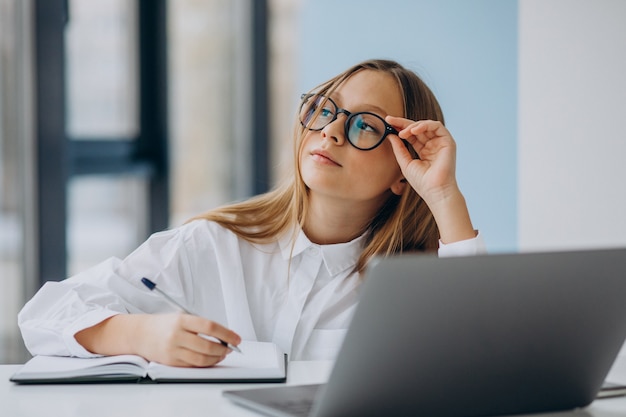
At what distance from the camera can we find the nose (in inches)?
63.9

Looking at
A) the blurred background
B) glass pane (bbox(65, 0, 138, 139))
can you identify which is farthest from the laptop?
glass pane (bbox(65, 0, 138, 139))

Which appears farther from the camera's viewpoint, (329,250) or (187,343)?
(329,250)

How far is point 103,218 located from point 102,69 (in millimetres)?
605

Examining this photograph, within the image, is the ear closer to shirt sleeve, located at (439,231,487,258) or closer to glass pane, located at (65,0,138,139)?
shirt sleeve, located at (439,231,487,258)

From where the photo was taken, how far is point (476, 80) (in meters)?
2.88

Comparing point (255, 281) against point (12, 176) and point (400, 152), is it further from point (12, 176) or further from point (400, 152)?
point (12, 176)

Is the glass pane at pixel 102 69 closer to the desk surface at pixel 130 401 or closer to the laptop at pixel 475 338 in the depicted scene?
the desk surface at pixel 130 401

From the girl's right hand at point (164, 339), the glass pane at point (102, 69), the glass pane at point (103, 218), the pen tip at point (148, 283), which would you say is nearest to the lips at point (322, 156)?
the pen tip at point (148, 283)

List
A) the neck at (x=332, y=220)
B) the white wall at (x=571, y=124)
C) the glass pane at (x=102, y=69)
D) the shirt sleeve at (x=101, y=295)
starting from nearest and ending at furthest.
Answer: the shirt sleeve at (x=101, y=295) < the neck at (x=332, y=220) < the white wall at (x=571, y=124) < the glass pane at (x=102, y=69)

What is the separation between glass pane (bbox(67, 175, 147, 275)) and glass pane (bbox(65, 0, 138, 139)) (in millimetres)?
204

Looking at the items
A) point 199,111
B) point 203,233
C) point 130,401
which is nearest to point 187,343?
point 130,401

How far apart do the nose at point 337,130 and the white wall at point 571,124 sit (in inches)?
41.4

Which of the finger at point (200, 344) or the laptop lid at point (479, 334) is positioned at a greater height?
the laptop lid at point (479, 334)

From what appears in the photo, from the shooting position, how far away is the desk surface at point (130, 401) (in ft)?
3.18
